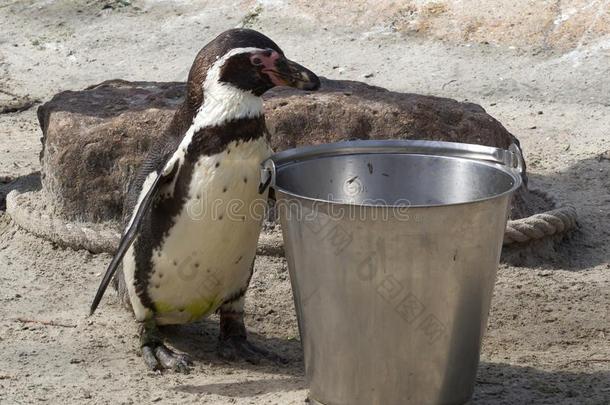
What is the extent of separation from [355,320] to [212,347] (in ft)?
3.39

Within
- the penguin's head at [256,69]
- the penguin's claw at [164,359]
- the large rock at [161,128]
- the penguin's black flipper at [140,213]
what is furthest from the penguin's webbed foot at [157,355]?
the large rock at [161,128]

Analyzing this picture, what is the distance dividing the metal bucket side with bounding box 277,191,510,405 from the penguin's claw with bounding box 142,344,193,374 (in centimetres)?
64

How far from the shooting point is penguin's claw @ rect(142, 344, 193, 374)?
3252mm

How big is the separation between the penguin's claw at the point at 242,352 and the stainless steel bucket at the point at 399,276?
527 mm

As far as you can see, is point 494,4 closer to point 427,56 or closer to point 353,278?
point 427,56

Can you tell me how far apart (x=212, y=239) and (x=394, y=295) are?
771 mm

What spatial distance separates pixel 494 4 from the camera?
677cm

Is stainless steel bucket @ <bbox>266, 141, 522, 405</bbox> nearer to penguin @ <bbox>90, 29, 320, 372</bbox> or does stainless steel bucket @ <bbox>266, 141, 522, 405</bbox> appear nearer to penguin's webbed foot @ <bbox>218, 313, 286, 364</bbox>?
penguin @ <bbox>90, 29, 320, 372</bbox>

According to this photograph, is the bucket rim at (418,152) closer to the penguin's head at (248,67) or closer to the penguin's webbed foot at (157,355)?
the penguin's head at (248,67)

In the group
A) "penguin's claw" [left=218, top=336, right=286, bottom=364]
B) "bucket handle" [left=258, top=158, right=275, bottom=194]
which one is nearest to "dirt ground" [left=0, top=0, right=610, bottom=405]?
"penguin's claw" [left=218, top=336, right=286, bottom=364]

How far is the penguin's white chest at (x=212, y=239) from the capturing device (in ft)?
9.86

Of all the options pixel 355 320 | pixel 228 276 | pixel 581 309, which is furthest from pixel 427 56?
pixel 355 320

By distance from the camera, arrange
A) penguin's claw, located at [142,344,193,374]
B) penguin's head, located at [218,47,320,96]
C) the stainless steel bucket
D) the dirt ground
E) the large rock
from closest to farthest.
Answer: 1. the stainless steel bucket
2. penguin's head, located at [218,47,320,96]
3. the dirt ground
4. penguin's claw, located at [142,344,193,374]
5. the large rock

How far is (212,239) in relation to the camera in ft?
10.2
